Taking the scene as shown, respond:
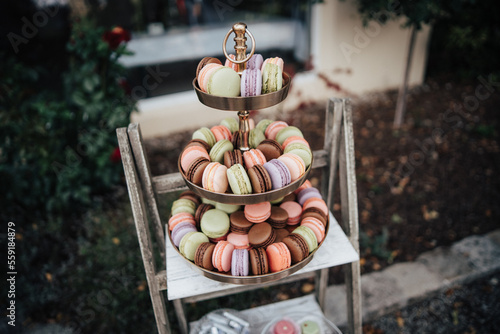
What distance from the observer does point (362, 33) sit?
4809 mm

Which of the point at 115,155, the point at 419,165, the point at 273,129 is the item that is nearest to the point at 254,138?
the point at 273,129

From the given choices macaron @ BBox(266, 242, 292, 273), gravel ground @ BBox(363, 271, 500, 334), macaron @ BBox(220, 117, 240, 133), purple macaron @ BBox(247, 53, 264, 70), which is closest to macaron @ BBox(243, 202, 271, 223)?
macaron @ BBox(266, 242, 292, 273)

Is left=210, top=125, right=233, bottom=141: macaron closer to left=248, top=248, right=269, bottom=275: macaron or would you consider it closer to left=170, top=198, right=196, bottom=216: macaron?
left=170, top=198, right=196, bottom=216: macaron

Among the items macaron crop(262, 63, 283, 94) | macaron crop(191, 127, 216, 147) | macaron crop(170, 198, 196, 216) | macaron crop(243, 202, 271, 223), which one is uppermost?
macaron crop(262, 63, 283, 94)

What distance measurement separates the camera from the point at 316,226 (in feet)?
4.30

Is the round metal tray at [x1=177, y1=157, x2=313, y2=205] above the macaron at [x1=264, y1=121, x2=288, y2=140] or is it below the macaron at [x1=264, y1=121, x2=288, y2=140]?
below

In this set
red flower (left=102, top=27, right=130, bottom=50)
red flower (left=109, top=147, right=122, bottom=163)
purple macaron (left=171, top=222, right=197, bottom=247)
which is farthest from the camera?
red flower (left=109, top=147, right=122, bottom=163)

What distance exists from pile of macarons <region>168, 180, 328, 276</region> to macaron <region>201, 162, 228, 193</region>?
188 mm

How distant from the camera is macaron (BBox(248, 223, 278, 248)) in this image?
1224 millimetres

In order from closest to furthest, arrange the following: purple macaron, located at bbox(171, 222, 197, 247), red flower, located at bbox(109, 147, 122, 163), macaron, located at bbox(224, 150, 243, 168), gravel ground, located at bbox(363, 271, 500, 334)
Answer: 1. macaron, located at bbox(224, 150, 243, 168)
2. purple macaron, located at bbox(171, 222, 197, 247)
3. gravel ground, located at bbox(363, 271, 500, 334)
4. red flower, located at bbox(109, 147, 122, 163)

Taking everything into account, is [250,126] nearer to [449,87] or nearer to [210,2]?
[210,2]

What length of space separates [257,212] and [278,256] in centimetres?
18

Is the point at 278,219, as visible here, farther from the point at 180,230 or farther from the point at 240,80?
the point at 240,80

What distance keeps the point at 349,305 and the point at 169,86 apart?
12.6 feet
